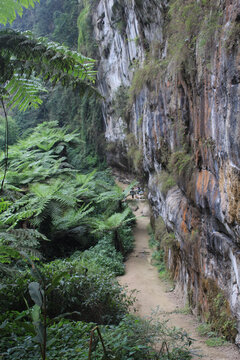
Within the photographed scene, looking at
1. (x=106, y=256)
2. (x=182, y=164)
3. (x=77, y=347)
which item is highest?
(x=182, y=164)

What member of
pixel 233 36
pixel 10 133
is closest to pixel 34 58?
pixel 233 36

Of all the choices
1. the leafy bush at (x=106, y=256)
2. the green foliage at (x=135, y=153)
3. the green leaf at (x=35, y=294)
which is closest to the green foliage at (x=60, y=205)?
the leafy bush at (x=106, y=256)

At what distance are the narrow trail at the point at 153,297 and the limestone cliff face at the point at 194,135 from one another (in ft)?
1.34

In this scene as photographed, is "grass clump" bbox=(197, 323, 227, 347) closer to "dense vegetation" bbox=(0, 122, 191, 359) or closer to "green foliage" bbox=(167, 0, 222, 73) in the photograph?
"dense vegetation" bbox=(0, 122, 191, 359)

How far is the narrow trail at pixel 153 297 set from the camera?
3762 mm

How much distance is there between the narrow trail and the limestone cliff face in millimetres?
410

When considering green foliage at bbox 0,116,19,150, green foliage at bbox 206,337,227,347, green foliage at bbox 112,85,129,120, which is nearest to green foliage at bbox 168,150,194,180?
green foliage at bbox 206,337,227,347

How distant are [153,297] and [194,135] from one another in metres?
3.81

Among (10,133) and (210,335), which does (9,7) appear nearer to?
(210,335)

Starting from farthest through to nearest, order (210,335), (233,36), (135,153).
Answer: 1. (135,153)
2. (210,335)
3. (233,36)

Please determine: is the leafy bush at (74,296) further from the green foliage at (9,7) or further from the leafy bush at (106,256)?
the leafy bush at (106,256)

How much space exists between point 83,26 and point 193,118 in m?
13.8

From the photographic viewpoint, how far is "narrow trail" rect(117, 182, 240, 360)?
376 cm

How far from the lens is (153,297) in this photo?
659cm
